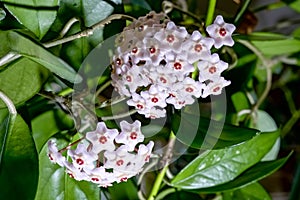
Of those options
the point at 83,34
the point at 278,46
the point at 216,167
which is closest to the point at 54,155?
the point at 83,34

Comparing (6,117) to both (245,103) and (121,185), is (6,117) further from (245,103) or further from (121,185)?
(245,103)

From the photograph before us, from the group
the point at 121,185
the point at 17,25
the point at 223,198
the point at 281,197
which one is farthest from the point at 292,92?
the point at 17,25

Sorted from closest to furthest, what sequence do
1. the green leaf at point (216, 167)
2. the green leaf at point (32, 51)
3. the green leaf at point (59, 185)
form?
the green leaf at point (32, 51)
the green leaf at point (59, 185)
the green leaf at point (216, 167)

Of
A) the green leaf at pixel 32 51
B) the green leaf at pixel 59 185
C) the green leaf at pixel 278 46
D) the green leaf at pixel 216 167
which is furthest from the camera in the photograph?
the green leaf at pixel 278 46

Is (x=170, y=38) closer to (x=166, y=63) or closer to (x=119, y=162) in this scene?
(x=166, y=63)

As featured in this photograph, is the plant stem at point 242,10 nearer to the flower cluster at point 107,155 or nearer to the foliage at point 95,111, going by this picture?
the foliage at point 95,111

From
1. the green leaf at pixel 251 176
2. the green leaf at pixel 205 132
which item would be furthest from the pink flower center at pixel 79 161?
the green leaf at pixel 251 176

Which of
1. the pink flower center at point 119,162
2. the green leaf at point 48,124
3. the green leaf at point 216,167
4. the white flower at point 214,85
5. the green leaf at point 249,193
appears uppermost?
the white flower at point 214,85

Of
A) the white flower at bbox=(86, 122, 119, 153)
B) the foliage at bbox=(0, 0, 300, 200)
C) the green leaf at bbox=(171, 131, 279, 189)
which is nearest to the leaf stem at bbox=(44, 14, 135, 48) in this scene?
the foliage at bbox=(0, 0, 300, 200)
